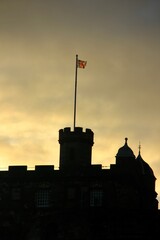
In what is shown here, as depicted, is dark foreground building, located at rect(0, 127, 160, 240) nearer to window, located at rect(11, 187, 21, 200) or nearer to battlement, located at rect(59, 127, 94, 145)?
window, located at rect(11, 187, 21, 200)

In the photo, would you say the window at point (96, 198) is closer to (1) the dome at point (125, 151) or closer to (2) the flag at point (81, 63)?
(1) the dome at point (125, 151)

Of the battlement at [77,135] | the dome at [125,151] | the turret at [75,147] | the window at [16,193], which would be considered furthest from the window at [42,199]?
the dome at [125,151]

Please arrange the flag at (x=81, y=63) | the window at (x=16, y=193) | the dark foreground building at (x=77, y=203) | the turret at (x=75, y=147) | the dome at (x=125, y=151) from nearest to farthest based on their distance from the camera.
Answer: the dark foreground building at (x=77, y=203)
the window at (x=16, y=193)
the flag at (x=81, y=63)
the turret at (x=75, y=147)
the dome at (x=125, y=151)

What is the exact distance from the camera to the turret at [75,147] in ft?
250

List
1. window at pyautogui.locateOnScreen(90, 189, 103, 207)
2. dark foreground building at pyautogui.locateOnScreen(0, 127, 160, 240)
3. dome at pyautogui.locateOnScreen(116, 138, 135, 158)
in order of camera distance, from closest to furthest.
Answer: dark foreground building at pyautogui.locateOnScreen(0, 127, 160, 240) → window at pyautogui.locateOnScreen(90, 189, 103, 207) → dome at pyautogui.locateOnScreen(116, 138, 135, 158)

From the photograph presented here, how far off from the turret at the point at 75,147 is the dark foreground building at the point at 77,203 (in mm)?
135

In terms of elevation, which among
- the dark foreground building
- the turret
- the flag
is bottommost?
the dark foreground building

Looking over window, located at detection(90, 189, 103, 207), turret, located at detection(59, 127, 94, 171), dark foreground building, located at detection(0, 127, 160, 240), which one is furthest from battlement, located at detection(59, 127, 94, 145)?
window, located at detection(90, 189, 103, 207)

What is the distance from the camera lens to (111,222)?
7150 cm

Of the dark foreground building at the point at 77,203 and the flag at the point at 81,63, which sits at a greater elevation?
the flag at the point at 81,63

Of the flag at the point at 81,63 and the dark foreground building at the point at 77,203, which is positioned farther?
the flag at the point at 81,63

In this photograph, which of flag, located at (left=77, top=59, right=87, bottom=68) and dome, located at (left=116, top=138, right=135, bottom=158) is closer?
flag, located at (left=77, top=59, right=87, bottom=68)

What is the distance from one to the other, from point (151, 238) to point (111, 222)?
12.7 ft

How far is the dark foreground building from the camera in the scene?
234 ft
